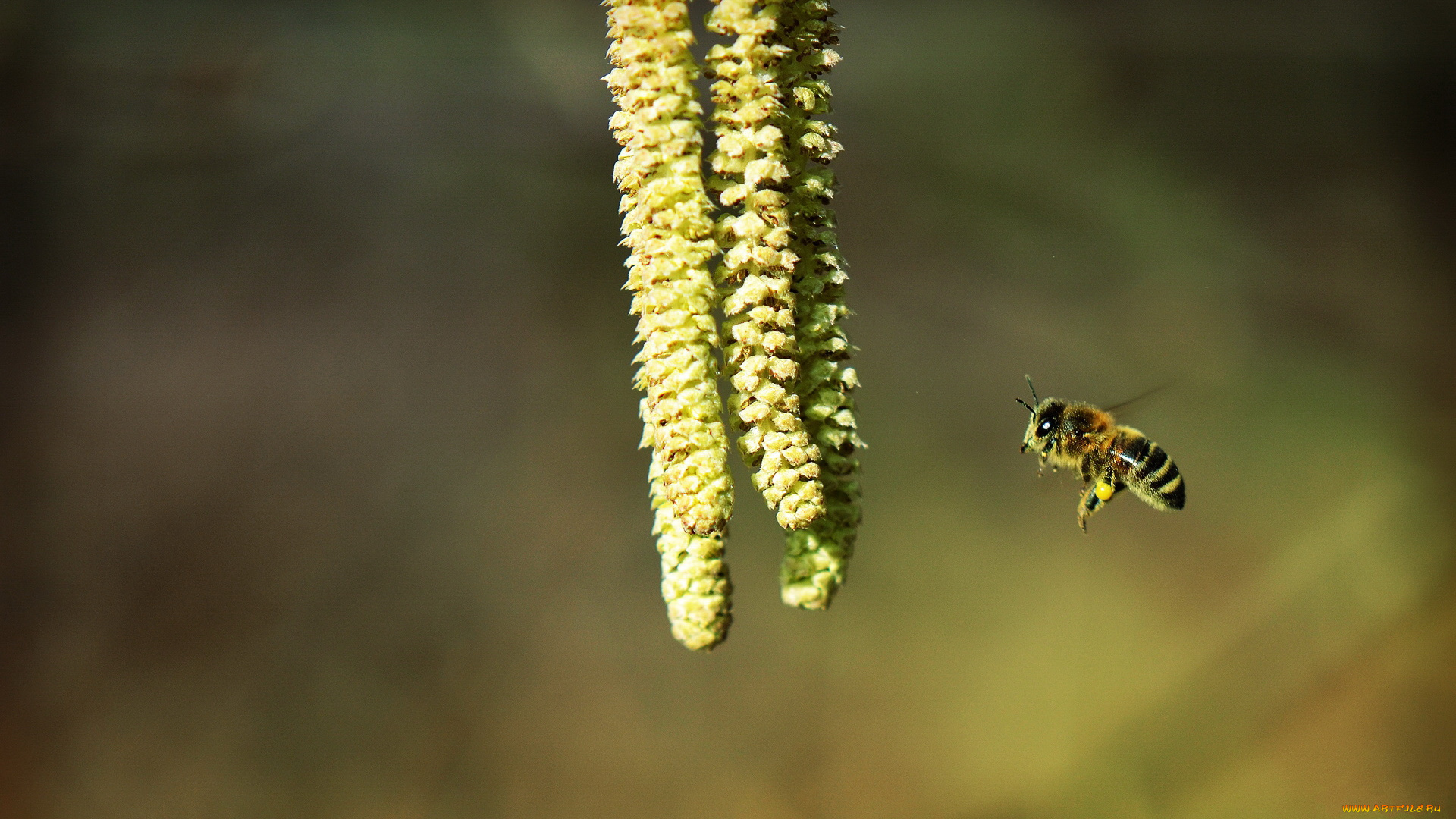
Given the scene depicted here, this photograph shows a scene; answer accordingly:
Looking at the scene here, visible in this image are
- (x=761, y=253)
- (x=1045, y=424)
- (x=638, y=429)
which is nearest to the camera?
(x=761, y=253)

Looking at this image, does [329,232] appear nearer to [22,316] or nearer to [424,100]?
[424,100]

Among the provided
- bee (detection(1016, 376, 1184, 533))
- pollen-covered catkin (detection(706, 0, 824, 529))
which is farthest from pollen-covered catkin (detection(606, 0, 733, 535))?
bee (detection(1016, 376, 1184, 533))

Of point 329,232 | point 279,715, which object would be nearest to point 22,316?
point 329,232

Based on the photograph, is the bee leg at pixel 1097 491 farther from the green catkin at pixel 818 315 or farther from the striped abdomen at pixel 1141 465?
the green catkin at pixel 818 315

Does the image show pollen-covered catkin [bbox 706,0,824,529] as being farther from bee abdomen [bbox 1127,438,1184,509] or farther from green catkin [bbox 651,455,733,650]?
bee abdomen [bbox 1127,438,1184,509]

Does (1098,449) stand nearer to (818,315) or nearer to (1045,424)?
(1045,424)

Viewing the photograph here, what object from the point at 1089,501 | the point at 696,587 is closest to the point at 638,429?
the point at 1089,501
